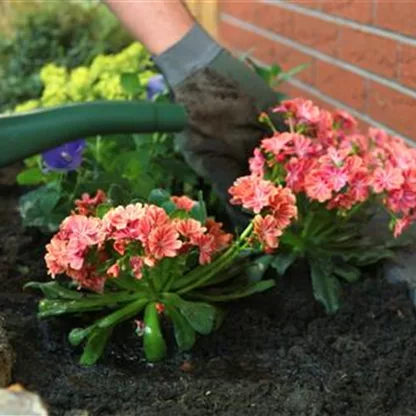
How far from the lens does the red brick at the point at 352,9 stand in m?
2.23

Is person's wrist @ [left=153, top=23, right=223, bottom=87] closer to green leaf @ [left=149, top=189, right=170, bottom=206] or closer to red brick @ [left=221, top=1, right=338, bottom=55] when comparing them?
green leaf @ [left=149, top=189, right=170, bottom=206]

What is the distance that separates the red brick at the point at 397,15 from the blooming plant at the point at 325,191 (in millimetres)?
407

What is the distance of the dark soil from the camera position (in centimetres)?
128

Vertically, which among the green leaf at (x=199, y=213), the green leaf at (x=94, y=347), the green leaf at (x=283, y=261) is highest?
the green leaf at (x=199, y=213)

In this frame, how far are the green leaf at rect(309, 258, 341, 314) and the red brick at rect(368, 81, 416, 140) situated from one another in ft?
1.89

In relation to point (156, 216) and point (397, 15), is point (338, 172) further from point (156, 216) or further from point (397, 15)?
point (397, 15)

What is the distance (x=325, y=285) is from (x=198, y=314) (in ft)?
0.88

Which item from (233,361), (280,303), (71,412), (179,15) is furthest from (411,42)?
(71,412)

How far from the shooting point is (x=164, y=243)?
133 cm

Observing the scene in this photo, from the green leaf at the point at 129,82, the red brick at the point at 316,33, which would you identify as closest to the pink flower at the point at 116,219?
the green leaf at the point at 129,82

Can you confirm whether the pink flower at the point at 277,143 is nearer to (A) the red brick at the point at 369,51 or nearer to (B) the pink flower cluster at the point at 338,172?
(B) the pink flower cluster at the point at 338,172

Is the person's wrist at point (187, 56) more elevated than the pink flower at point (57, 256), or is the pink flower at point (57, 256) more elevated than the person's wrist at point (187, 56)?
the person's wrist at point (187, 56)

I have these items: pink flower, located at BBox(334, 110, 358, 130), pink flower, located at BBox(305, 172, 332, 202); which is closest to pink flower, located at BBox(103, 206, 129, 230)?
pink flower, located at BBox(305, 172, 332, 202)

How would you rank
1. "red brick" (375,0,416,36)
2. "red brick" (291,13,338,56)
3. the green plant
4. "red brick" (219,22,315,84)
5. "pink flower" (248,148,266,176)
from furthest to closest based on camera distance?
the green plant → "red brick" (219,22,315,84) → "red brick" (291,13,338,56) → "red brick" (375,0,416,36) → "pink flower" (248,148,266,176)
